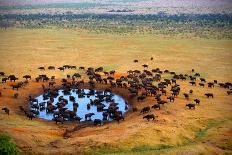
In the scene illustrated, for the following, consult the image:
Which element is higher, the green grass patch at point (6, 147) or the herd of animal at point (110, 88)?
the green grass patch at point (6, 147)

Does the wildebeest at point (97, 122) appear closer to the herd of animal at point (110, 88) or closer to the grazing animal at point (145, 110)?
the herd of animal at point (110, 88)

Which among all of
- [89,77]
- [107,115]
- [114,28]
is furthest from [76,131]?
[114,28]

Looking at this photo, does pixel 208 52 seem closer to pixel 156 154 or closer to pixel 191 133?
pixel 191 133

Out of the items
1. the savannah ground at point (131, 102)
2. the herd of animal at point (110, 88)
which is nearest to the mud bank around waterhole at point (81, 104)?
the herd of animal at point (110, 88)

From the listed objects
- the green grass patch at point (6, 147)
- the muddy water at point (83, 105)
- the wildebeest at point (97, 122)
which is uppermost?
the green grass patch at point (6, 147)

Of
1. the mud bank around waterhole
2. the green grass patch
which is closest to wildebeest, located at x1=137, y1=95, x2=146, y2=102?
the mud bank around waterhole

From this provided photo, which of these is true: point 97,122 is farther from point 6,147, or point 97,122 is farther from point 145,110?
point 6,147
